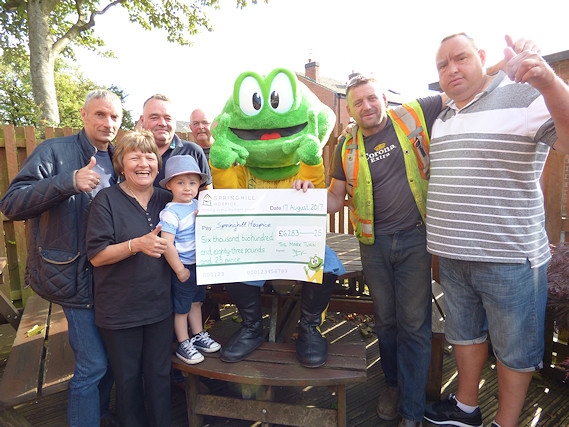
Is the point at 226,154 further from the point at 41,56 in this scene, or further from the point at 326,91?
the point at 326,91

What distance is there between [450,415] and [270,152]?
215cm

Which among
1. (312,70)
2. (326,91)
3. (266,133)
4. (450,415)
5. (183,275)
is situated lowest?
(450,415)

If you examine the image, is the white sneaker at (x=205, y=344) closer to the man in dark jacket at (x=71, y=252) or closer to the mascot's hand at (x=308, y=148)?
the man in dark jacket at (x=71, y=252)

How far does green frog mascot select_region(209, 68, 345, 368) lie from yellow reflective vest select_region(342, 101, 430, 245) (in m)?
0.23

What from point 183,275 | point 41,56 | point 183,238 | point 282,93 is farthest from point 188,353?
point 41,56

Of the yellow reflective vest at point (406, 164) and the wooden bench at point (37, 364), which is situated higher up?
the yellow reflective vest at point (406, 164)

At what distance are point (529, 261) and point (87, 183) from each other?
95.2 inches

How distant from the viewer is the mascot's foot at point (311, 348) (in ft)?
7.25

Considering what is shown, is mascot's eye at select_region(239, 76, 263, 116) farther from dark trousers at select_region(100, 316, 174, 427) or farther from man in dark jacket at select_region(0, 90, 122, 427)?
dark trousers at select_region(100, 316, 174, 427)

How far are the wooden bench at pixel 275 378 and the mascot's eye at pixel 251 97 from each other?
1663mm

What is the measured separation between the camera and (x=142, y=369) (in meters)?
2.21

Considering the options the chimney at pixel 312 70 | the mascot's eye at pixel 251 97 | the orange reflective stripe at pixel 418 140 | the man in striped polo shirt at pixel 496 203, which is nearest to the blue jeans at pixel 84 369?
the mascot's eye at pixel 251 97

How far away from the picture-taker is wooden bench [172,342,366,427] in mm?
2088

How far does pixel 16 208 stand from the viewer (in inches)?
77.6
